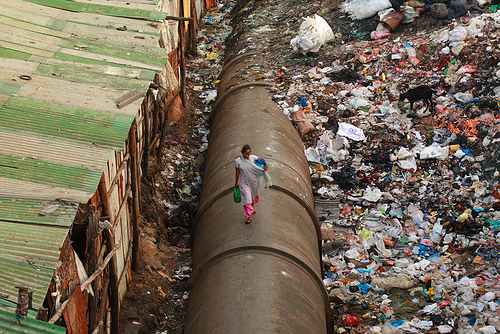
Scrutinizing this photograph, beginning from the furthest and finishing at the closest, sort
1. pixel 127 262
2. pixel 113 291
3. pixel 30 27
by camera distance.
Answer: pixel 127 262 → pixel 30 27 → pixel 113 291

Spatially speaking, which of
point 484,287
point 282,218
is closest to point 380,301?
point 484,287

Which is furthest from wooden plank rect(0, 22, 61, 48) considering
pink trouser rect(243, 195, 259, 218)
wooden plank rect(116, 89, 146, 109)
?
pink trouser rect(243, 195, 259, 218)

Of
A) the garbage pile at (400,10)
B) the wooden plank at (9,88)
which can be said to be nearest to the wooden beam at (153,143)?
the wooden plank at (9,88)

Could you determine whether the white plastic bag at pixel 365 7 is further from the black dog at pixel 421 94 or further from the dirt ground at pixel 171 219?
the black dog at pixel 421 94

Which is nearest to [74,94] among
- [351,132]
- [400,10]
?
[351,132]

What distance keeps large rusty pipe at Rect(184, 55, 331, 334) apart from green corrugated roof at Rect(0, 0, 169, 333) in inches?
71.8

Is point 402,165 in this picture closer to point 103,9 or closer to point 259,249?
point 259,249

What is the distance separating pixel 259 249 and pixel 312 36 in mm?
6777

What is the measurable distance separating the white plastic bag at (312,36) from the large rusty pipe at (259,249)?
352 centimetres

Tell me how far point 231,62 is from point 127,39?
515 cm

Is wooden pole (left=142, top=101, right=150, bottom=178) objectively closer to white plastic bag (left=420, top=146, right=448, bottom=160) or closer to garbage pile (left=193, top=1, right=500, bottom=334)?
garbage pile (left=193, top=1, right=500, bottom=334)

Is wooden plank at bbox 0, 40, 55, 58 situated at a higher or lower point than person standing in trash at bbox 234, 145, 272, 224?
higher

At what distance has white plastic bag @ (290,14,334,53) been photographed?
11234 mm

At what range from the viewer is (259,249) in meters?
5.66
